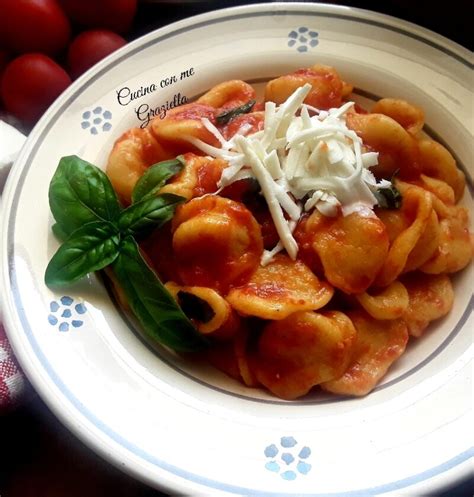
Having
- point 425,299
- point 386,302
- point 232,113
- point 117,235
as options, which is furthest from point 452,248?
point 117,235

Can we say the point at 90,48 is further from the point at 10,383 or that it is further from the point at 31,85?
the point at 10,383

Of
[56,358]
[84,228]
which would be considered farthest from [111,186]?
[56,358]

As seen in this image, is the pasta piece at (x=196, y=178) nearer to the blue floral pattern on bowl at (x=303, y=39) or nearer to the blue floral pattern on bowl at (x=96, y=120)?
the blue floral pattern on bowl at (x=96, y=120)

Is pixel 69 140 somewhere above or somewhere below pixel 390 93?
below

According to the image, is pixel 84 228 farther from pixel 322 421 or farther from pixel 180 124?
pixel 322 421

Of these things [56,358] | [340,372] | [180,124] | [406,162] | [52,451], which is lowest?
[52,451]

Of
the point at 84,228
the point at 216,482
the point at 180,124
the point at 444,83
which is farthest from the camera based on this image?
the point at 444,83
